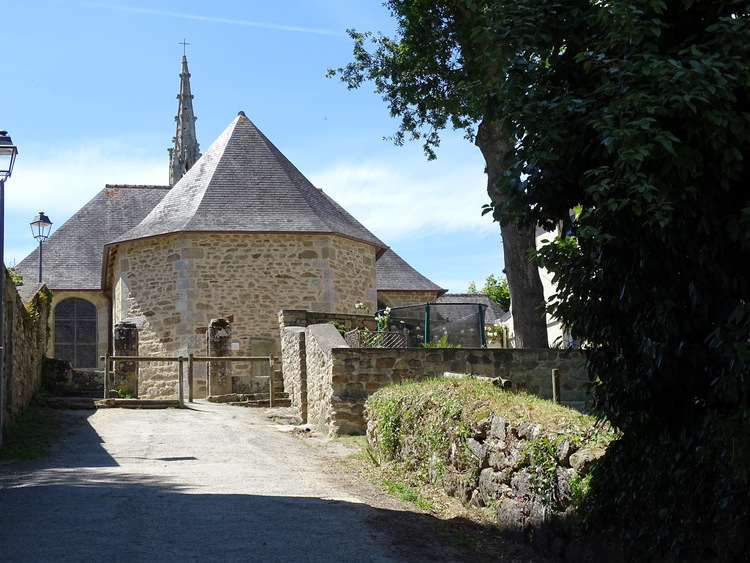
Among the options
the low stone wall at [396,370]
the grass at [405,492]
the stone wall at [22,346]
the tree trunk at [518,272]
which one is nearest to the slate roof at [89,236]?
the stone wall at [22,346]

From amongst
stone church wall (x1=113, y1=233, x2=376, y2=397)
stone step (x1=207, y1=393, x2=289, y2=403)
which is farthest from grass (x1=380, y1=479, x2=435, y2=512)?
stone church wall (x1=113, y1=233, x2=376, y2=397)

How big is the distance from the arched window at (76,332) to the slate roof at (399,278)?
380 inches

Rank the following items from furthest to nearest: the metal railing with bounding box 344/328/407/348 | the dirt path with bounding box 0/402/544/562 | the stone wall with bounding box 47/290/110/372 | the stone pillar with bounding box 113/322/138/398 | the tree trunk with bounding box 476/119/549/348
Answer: the stone wall with bounding box 47/290/110/372 → the stone pillar with bounding box 113/322/138/398 → the metal railing with bounding box 344/328/407/348 → the tree trunk with bounding box 476/119/549/348 → the dirt path with bounding box 0/402/544/562

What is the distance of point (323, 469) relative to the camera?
10.2 meters

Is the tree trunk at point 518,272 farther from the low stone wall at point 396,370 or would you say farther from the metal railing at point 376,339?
the metal railing at point 376,339

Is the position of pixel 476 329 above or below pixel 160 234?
below

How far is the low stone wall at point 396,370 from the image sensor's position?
12.5 m

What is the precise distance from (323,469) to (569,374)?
15.7 feet

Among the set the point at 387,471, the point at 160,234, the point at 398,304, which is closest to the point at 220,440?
the point at 387,471

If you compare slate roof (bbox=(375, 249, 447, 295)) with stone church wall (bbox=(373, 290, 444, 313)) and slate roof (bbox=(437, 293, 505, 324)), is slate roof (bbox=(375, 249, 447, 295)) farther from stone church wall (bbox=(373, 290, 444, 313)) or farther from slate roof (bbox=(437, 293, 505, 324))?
slate roof (bbox=(437, 293, 505, 324))

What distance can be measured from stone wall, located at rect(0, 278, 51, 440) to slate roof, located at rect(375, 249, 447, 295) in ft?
45.3

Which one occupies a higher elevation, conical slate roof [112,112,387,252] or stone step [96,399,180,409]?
conical slate roof [112,112,387,252]

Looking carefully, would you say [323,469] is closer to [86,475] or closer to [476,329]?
[86,475]

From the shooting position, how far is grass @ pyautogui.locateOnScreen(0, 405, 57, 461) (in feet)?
35.0
